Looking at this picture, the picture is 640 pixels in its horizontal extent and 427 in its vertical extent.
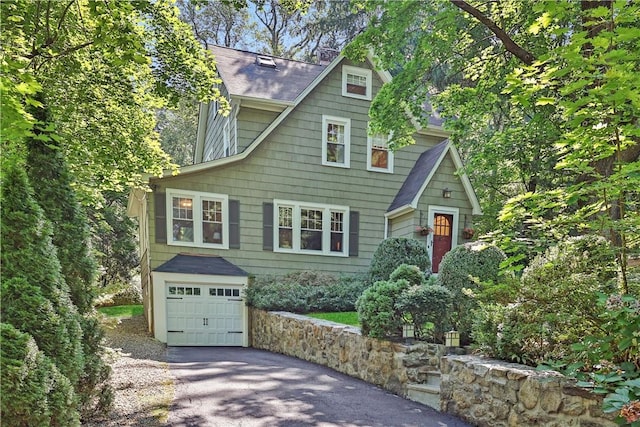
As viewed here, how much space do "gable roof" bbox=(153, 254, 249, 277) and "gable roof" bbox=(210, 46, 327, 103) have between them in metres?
4.52

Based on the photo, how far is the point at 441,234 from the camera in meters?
11.1

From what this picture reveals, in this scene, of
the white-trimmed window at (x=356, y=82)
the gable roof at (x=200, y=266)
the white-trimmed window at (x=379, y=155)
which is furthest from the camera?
the white-trimmed window at (x=379, y=155)

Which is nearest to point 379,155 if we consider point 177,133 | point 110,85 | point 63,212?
point 110,85

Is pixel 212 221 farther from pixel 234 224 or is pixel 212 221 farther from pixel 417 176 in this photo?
pixel 417 176

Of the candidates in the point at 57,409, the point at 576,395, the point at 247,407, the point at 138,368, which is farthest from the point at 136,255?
the point at 576,395

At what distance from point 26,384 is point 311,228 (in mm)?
8621

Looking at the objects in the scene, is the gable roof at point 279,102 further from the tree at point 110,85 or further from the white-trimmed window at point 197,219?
the tree at point 110,85

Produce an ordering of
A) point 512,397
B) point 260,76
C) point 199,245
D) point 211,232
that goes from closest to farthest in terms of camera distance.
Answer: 1. point 512,397
2. point 199,245
3. point 211,232
4. point 260,76

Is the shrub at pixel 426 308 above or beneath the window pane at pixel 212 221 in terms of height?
beneath

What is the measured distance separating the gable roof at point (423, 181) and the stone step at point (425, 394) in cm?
628

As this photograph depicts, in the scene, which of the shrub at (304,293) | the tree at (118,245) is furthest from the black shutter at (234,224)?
the tree at (118,245)

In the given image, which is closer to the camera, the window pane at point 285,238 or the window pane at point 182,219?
the window pane at point 182,219

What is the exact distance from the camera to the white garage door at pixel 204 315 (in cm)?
916

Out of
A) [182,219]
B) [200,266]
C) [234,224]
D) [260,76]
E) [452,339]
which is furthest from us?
[260,76]
